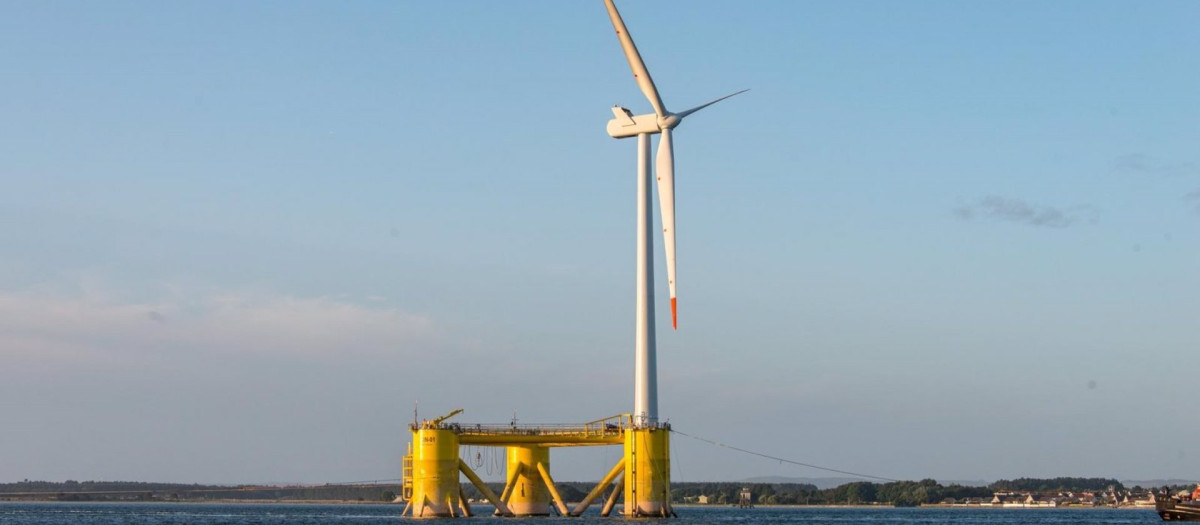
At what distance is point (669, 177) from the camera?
9619cm

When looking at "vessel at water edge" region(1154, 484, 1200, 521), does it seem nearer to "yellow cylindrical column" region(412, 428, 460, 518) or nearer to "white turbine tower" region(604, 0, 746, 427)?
"white turbine tower" region(604, 0, 746, 427)

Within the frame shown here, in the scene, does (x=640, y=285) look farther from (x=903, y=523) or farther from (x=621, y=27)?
(x=903, y=523)

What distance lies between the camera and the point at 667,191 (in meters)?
95.7

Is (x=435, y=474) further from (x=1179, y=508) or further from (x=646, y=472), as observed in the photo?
(x=1179, y=508)

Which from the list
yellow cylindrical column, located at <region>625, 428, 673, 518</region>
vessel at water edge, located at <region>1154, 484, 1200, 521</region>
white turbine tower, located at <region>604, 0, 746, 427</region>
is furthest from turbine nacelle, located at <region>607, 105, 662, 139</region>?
vessel at water edge, located at <region>1154, 484, 1200, 521</region>

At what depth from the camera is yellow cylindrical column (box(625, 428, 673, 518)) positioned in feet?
305

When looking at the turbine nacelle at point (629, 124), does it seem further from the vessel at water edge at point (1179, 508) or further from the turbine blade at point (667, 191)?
the vessel at water edge at point (1179, 508)

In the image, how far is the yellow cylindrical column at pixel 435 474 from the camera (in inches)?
3762

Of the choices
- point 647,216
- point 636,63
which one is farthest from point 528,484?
point 636,63

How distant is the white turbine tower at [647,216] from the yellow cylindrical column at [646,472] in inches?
36.6

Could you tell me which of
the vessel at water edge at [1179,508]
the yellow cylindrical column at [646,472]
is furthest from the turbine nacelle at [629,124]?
the vessel at water edge at [1179,508]

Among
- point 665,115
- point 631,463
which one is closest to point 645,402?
point 631,463

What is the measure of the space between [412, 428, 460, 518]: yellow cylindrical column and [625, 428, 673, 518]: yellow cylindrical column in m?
11.6

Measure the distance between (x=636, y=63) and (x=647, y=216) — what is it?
391 inches
